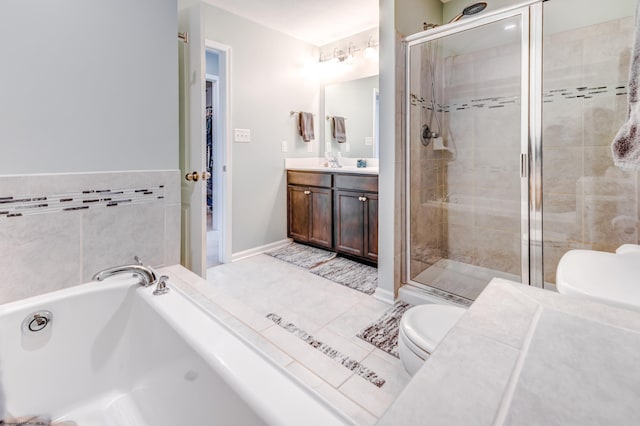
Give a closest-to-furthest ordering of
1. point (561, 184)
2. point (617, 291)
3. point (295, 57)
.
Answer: point (617, 291) → point (561, 184) → point (295, 57)

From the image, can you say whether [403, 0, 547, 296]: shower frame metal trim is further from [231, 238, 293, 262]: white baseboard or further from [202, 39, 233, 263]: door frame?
[231, 238, 293, 262]: white baseboard

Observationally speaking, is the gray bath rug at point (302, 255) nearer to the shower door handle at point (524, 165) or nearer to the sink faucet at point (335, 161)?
the sink faucet at point (335, 161)

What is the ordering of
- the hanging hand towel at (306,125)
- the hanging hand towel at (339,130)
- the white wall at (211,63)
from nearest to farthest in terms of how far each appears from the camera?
the hanging hand towel at (306,125) < the hanging hand towel at (339,130) < the white wall at (211,63)

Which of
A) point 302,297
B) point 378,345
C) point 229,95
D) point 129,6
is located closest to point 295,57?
point 229,95

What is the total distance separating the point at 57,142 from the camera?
1.29m

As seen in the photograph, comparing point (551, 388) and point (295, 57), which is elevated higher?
point (295, 57)

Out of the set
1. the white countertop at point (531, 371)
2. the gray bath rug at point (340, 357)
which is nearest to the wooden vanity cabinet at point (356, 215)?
the gray bath rug at point (340, 357)

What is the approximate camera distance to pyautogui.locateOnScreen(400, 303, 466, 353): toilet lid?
109 centimetres

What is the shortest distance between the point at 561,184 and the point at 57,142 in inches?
114

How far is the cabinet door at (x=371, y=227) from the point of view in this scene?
290 centimetres

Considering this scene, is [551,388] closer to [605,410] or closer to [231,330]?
[605,410]

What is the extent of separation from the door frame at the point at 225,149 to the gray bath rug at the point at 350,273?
94 centimetres

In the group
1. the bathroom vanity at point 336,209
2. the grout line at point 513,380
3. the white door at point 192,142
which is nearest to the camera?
the grout line at point 513,380

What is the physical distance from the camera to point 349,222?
123 inches
